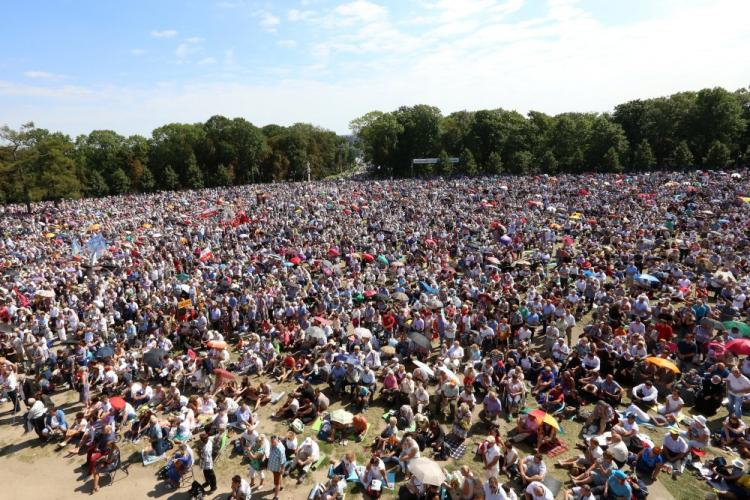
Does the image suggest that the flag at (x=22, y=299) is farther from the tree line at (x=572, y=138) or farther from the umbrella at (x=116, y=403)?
the tree line at (x=572, y=138)

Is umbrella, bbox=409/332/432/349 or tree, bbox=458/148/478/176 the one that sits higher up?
tree, bbox=458/148/478/176

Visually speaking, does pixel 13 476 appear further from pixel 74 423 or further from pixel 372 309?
pixel 372 309

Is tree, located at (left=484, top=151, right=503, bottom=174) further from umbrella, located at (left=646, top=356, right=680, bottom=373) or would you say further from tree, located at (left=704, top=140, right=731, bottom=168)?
umbrella, located at (left=646, top=356, right=680, bottom=373)

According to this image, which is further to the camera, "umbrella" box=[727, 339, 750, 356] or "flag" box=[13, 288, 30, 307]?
"flag" box=[13, 288, 30, 307]

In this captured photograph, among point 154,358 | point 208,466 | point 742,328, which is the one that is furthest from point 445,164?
point 208,466

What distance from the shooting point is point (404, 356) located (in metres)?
12.7

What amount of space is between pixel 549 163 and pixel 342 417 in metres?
56.8

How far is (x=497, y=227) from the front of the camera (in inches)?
982

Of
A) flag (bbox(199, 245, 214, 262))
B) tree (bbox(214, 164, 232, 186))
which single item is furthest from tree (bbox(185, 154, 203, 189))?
flag (bbox(199, 245, 214, 262))

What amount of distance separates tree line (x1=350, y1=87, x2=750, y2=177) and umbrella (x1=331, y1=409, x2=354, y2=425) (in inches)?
2176

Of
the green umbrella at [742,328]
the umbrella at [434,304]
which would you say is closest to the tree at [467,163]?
the umbrella at [434,304]

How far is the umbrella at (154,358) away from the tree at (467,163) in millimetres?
55197

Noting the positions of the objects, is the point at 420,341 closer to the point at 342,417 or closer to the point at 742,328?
the point at 342,417

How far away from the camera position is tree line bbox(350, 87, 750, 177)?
53625 mm
